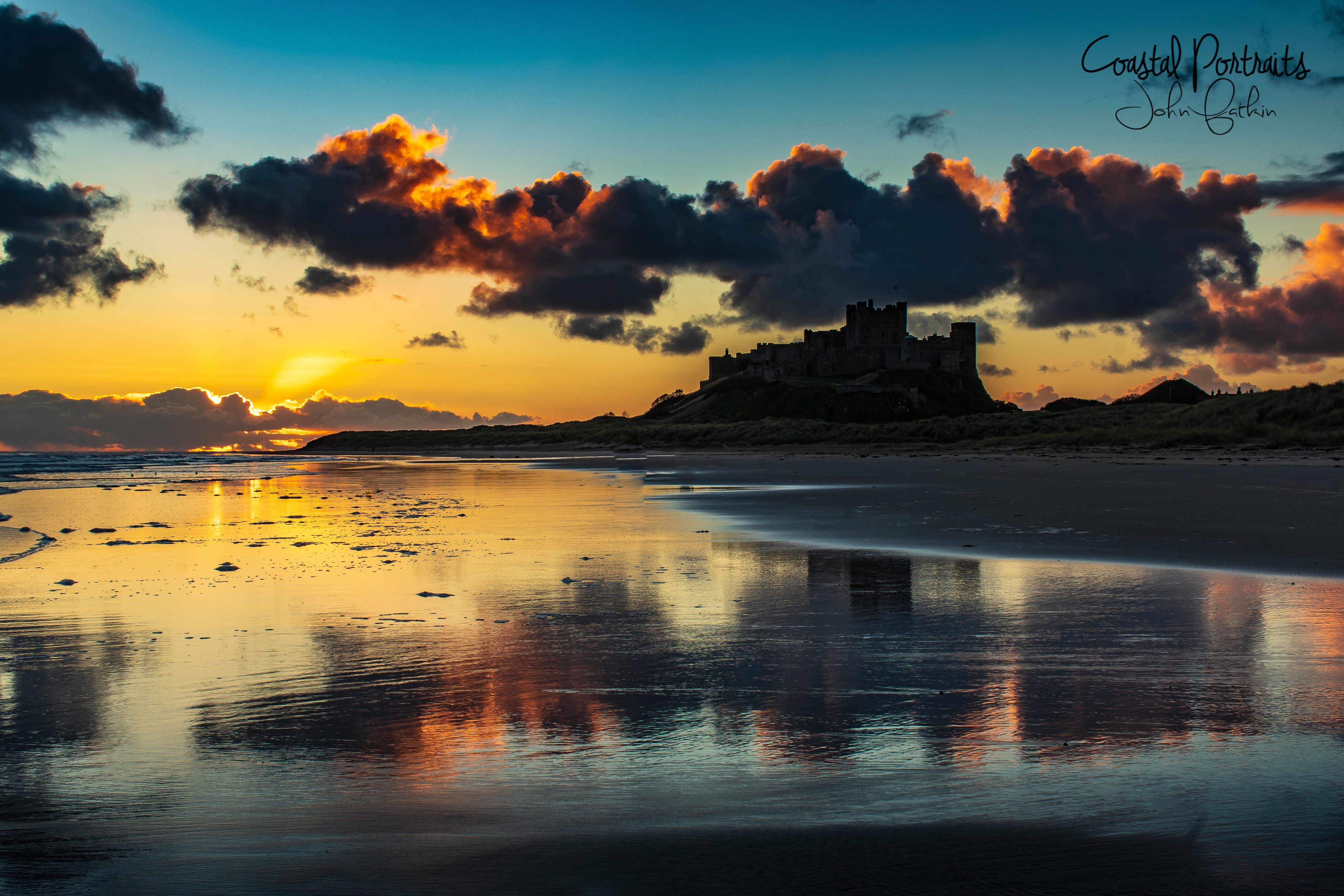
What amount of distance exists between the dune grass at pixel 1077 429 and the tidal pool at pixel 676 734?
35.1 meters

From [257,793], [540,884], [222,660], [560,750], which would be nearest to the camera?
[540,884]

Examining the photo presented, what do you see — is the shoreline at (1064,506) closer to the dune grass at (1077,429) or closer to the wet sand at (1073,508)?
the wet sand at (1073,508)

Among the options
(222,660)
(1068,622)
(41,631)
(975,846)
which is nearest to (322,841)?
(975,846)

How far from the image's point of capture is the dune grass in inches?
1480

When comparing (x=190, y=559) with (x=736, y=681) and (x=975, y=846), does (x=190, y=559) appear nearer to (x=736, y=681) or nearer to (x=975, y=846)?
(x=736, y=681)

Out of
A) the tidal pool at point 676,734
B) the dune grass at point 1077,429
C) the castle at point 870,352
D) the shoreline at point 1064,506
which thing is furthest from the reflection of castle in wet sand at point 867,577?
the castle at point 870,352

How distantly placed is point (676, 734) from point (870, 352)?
549 feet

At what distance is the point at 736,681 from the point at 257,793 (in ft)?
8.18

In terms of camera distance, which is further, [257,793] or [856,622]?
[856,622]

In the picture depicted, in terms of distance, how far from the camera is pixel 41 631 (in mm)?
6348

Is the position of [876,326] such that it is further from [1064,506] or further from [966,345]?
[1064,506]

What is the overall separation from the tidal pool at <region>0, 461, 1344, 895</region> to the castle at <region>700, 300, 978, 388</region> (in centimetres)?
15627

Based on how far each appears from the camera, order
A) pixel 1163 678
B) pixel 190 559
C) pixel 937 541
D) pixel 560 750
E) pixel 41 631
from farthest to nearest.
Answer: pixel 937 541 < pixel 190 559 < pixel 41 631 < pixel 1163 678 < pixel 560 750

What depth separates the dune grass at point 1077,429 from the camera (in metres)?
37.6
